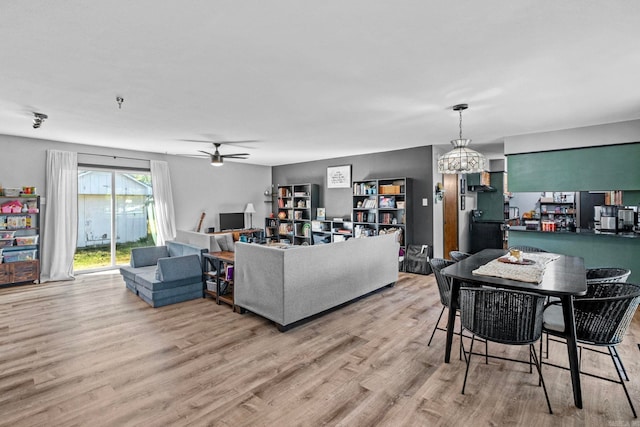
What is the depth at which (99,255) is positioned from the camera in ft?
20.8

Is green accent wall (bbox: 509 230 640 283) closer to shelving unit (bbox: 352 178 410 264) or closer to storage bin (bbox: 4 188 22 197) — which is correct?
shelving unit (bbox: 352 178 410 264)

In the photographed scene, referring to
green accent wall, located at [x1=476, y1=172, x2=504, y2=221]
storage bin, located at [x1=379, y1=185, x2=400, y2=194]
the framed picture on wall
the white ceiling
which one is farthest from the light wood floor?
green accent wall, located at [x1=476, y1=172, x2=504, y2=221]

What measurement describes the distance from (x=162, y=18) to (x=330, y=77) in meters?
1.39

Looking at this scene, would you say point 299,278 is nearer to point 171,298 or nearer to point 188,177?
point 171,298

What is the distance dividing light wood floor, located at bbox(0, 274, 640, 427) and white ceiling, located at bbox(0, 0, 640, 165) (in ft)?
8.17

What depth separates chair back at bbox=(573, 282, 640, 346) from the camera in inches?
82.1

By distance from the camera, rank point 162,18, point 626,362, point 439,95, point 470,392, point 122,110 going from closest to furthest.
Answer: point 162,18 → point 470,392 → point 626,362 → point 439,95 → point 122,110

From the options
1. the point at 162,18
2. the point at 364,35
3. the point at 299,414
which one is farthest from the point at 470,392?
the point at 162,18

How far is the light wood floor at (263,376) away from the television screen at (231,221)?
12.8ft

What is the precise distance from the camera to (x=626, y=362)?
2.69m

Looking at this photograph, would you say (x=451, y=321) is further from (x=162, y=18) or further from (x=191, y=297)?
(x=191, y=297)

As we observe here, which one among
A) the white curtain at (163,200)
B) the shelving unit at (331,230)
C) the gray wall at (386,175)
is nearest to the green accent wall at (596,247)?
the gray wall at (386,175)

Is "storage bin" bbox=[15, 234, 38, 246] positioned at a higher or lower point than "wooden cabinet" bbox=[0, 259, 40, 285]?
higher

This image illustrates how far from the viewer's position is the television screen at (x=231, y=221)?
303 inches
